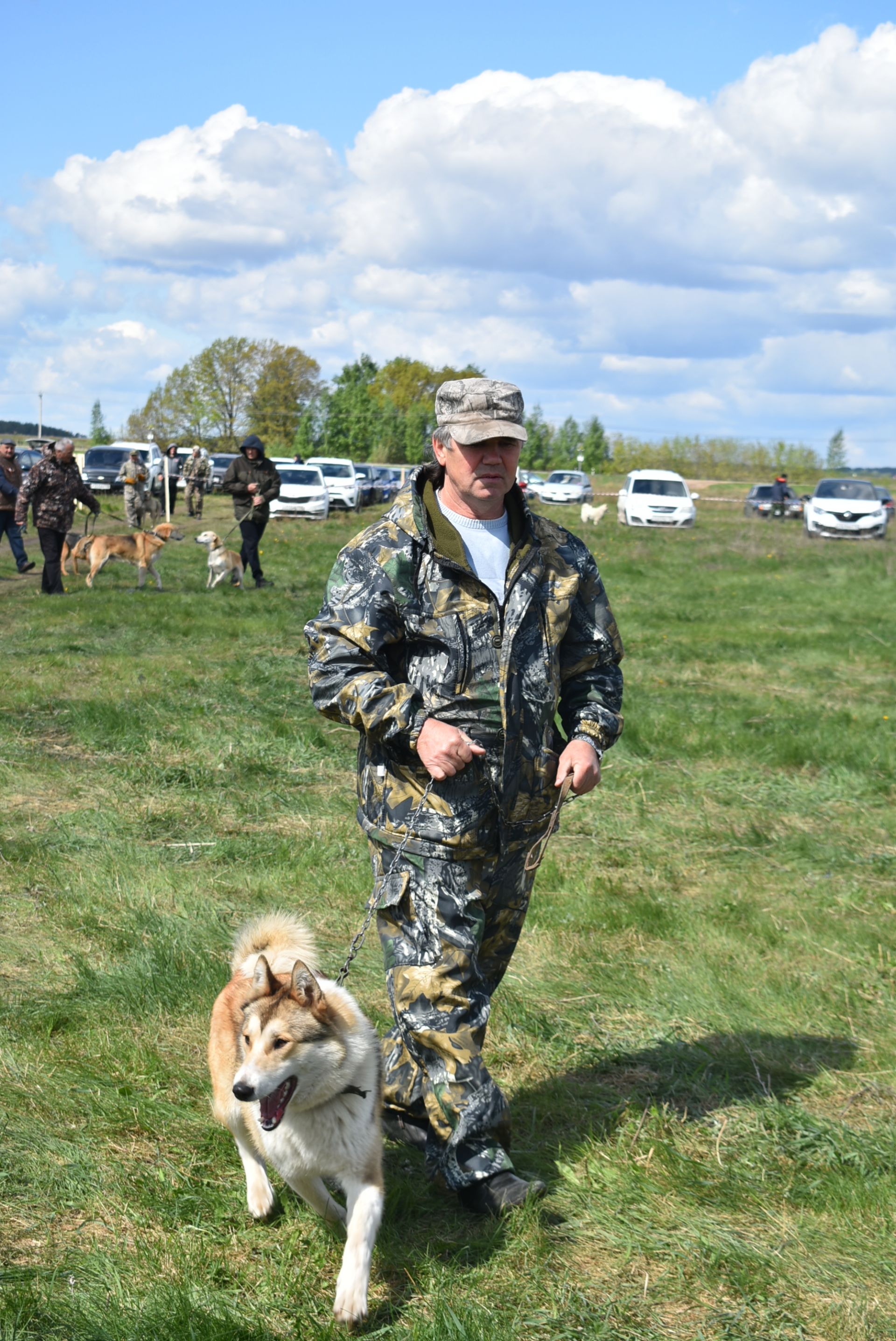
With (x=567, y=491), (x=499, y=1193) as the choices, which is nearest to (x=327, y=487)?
(x=567, y=491)

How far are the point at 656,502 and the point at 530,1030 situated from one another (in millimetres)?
28832

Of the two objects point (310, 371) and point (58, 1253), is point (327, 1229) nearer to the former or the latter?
point (58, 1253)

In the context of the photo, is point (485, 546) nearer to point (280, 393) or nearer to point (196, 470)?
point (196, 470)

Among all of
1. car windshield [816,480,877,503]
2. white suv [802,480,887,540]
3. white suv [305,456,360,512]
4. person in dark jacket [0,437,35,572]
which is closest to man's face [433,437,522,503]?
person in dark jacket [0,437,35,572]

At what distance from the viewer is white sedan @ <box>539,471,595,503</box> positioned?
46719 mm

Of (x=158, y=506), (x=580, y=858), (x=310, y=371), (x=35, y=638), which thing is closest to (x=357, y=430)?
(x=310, y=371)

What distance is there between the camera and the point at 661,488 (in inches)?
1323

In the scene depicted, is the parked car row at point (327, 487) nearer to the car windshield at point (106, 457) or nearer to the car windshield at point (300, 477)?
the car windshield at point (300, 477)

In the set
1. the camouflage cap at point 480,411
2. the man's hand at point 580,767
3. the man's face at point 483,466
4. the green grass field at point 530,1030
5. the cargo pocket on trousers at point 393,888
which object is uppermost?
the camouflage cap at point 480,411

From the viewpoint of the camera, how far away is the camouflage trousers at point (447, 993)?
323 centimetres

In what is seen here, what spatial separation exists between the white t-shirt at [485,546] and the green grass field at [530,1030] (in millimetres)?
1736

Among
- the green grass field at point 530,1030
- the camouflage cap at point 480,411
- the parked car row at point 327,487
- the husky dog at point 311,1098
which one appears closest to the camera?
the husky dog at point 311,1098

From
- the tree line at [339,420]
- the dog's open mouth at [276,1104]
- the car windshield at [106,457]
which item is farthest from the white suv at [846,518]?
the tree line at [339,420]

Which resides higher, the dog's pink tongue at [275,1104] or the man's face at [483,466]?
the man's face at [483,466]
